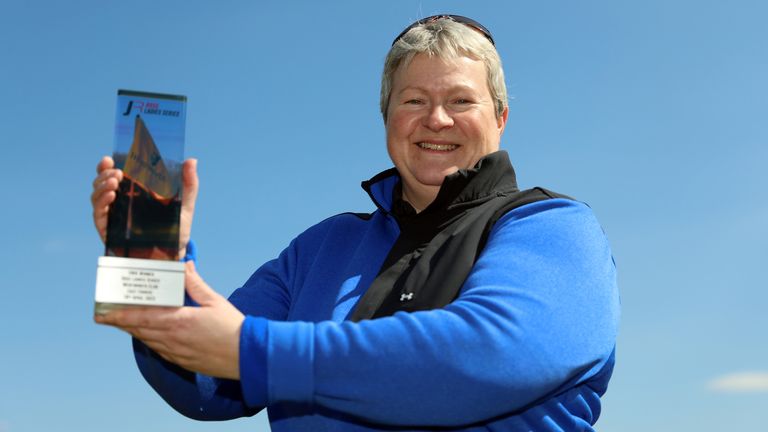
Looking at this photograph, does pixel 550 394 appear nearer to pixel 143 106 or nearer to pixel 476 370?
pixel 476 370

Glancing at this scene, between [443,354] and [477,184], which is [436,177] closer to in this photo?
[477,184]

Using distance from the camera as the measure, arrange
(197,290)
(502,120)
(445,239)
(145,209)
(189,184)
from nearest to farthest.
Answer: (197,290) < (145,209) < (189,184) < (445,239) < (502,120)

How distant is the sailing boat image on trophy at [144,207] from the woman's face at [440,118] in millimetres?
1841

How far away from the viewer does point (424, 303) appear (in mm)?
3570

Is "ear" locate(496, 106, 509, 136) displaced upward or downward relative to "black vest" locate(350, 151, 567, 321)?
upward

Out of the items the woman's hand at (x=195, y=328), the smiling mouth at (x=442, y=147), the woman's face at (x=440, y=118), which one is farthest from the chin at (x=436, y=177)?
the woman's hand at (x=195, y=328)

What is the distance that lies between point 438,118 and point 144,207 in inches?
77.8

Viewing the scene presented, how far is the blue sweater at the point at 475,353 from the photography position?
2.87 m

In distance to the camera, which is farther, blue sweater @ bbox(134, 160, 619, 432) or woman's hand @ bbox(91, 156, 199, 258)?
woman's hand @ bbox(91, 156, 199, 258)

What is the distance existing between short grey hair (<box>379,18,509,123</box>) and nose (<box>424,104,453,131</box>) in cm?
29

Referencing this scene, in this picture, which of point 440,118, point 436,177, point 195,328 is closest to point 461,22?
point 440,118

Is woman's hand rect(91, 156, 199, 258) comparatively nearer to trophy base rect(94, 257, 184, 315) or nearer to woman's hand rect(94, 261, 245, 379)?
trophy base rect(94, 257, 184, 315)

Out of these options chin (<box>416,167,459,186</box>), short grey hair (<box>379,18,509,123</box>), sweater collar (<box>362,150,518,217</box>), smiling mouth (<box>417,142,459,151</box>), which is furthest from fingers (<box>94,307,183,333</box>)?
short grey hair (<box>379,18,509,123</box>)

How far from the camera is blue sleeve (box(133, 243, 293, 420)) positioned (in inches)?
157
